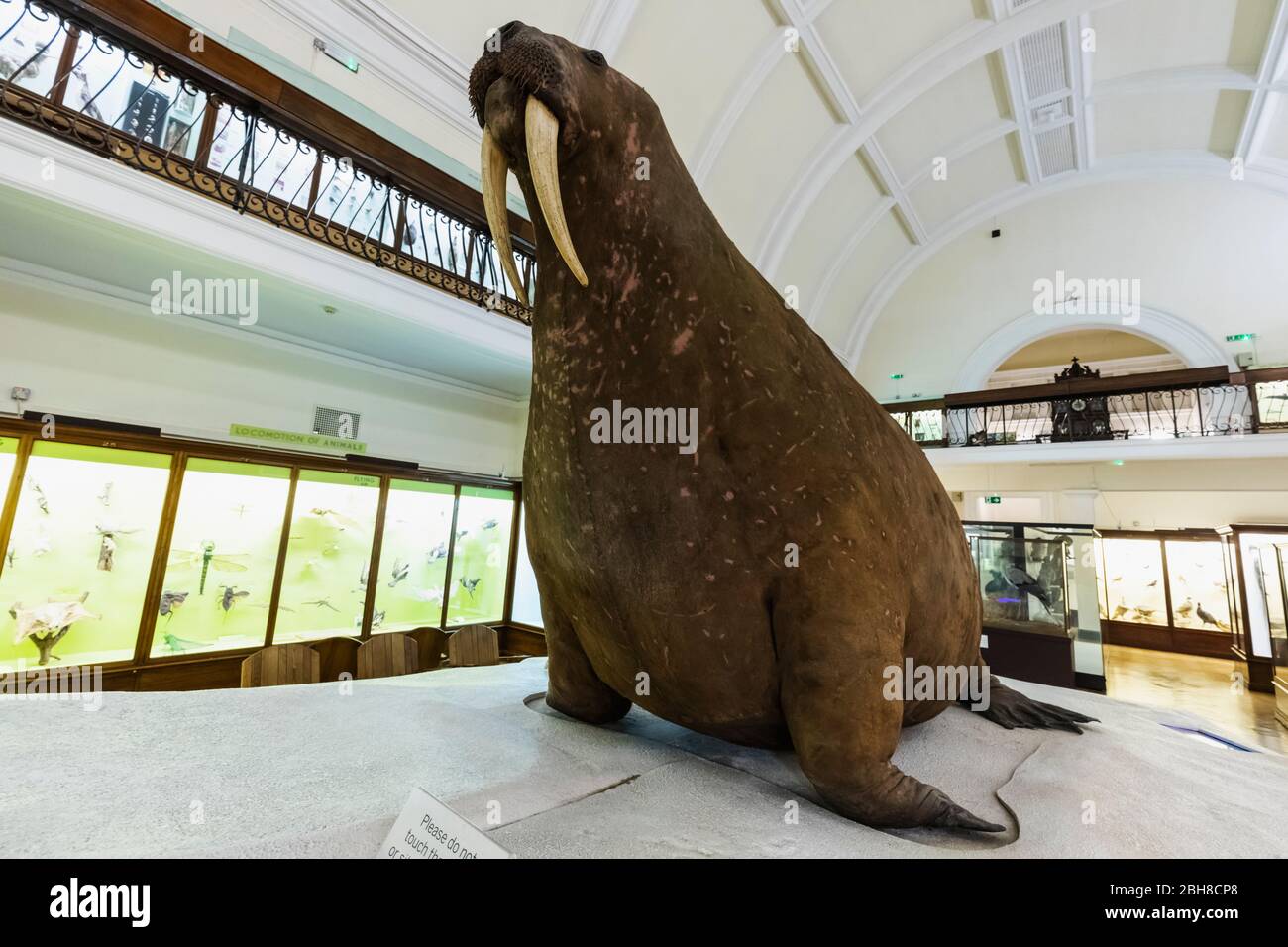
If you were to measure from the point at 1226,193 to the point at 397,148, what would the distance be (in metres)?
15.3

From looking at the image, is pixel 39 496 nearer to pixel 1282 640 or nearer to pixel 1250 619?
pixel 1282 640

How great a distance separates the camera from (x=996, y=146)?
11281 mm

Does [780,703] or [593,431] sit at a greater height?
[593,431]

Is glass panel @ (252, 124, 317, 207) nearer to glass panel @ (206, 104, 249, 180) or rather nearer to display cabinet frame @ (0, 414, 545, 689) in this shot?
glass panel @ (206, 104, 249, 180)

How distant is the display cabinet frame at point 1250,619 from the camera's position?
28.6ft

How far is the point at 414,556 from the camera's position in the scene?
7.06 metres

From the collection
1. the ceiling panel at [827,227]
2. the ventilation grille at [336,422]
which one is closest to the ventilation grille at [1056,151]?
the ceiling panel at [827,227]

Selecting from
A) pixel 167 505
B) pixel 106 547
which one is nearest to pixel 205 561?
pixel 167 505

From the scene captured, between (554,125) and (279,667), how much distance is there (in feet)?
9.26

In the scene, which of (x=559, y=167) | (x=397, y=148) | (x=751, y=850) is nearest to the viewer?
(x=751, y=850)

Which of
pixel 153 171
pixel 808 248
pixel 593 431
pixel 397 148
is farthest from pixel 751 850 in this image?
pixel 808 248

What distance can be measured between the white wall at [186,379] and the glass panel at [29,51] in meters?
1.69

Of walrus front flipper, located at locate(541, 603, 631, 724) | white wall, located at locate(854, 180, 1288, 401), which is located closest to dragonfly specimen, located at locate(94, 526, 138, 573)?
walrus front flipper, located at locate(541, 603, 631, 724)
